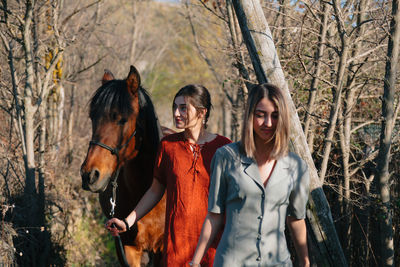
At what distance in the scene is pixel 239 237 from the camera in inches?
103

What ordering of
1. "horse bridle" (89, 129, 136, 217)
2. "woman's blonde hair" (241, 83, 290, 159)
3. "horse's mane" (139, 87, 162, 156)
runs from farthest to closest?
"horse's mane" (139, 87, 162, 156) < "horse bridle" (89, 129, 136, 217) < "woman's blonde hair" (241, 83, 290, 159)

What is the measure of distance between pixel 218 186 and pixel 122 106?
5.60ft

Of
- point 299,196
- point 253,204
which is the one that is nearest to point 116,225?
point 253,204

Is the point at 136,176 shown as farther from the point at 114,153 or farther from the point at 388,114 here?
the point at 388,114

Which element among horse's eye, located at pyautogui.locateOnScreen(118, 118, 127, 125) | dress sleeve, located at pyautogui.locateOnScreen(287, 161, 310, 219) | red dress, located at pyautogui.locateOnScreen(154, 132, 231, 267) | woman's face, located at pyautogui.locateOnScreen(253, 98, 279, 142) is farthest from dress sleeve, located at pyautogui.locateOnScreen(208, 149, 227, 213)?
horse's eye, located at pyautogui.locateOnScreen(118, 118, 127, 125)

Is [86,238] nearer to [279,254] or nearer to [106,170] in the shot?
[106,170]

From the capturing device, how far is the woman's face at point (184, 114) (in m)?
3.59

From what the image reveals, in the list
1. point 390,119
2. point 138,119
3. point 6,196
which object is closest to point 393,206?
point 390,119

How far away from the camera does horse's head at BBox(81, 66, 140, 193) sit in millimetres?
3807

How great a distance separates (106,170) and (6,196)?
2.77 meters

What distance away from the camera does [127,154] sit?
13.7 feet

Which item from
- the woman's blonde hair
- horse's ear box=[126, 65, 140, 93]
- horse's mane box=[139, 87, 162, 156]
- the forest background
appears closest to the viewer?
the woman's blonde hair

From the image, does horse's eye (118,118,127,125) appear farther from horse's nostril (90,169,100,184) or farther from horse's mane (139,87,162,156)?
horse's nostril (90,169,100,184)

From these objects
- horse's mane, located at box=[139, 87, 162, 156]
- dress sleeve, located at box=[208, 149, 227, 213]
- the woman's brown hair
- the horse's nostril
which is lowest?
the horse's nostril
